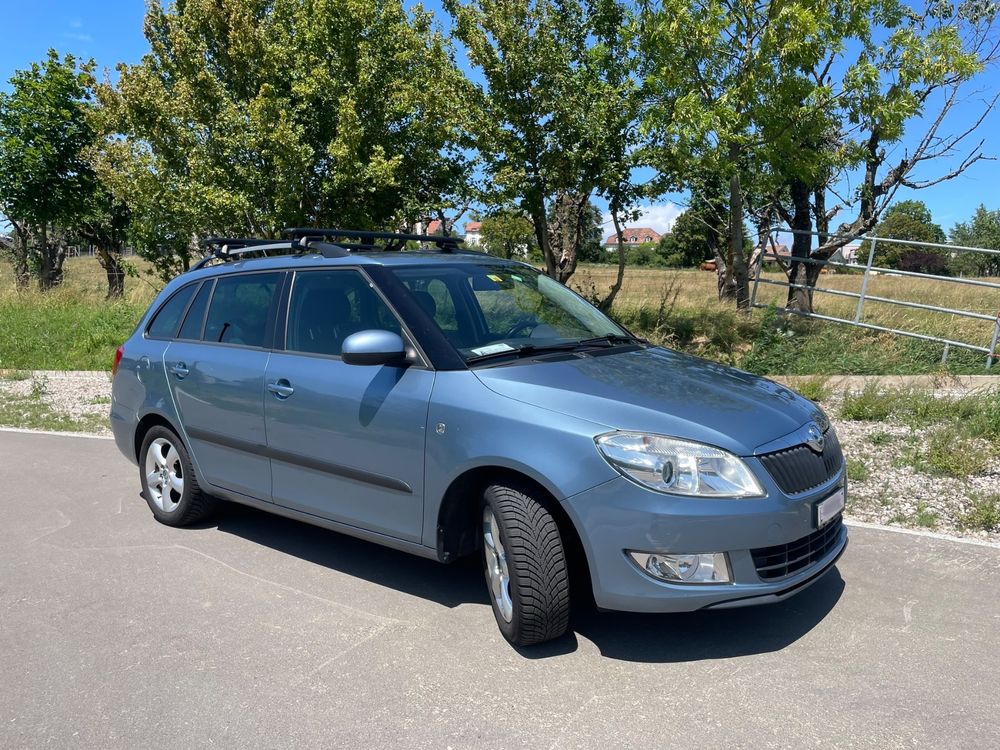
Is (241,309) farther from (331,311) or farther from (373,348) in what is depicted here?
(373,348)

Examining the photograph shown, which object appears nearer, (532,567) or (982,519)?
(532,567)

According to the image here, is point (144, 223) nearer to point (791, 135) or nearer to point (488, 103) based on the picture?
point (488, 103)

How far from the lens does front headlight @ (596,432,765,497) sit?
3.53 metres

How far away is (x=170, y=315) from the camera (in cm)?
605

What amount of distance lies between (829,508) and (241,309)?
3.63 metres

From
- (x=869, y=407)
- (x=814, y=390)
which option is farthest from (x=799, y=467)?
(x=814, y=390)

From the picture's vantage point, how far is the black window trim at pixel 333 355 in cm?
430

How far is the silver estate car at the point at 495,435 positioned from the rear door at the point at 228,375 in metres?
0.01

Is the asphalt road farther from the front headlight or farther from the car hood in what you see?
the car hood

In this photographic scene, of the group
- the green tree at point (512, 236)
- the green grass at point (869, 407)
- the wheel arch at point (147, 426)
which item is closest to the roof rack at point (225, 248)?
the wheel arch at point (147, 426)

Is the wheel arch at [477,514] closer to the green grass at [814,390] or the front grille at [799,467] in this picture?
the front grille at [799,467]

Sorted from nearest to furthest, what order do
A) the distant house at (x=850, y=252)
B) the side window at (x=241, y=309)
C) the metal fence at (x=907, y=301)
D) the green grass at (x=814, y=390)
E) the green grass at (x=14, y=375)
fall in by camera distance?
the side window at (x=241, y=309) < the green grass at (x=814, y=390) < the metal fence at (x=907, y=301) < the green grass at (x=14, y=375) < the distant house at (x=850, y=252)

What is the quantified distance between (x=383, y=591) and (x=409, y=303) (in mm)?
1566

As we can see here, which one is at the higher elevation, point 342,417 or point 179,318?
point 179,318
